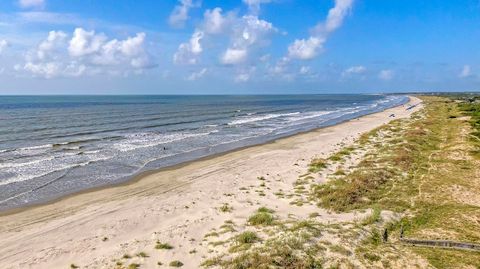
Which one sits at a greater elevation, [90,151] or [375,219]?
[375,219]

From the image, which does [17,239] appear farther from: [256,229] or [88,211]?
[256,229]

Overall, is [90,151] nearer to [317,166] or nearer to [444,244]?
[317,166]

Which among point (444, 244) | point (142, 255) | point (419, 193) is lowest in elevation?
point (142, 255)

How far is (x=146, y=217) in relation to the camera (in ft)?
70.0

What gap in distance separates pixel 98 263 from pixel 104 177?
1762cm

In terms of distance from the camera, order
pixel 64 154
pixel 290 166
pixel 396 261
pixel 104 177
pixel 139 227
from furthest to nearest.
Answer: pixel 64 154, pixel 290 166, pixel 104 177, pixel 139 227, pixel 396 261

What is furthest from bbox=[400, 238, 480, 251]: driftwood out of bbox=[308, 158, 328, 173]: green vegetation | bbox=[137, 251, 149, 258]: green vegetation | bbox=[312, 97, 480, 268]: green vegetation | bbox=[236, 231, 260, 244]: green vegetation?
bbox=[308, 158, 328, 173]: green vegetation

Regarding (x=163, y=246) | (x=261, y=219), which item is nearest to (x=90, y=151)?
(x=163, y=246)

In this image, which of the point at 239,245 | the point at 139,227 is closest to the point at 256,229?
the point at 239,245

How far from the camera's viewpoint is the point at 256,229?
18.6m

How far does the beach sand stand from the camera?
1630cm

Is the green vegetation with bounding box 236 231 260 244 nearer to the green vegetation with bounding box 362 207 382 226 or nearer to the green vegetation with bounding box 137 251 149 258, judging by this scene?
the green vegetation with bounding box 137 251 149 258

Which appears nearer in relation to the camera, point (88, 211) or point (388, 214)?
point (388, 214)

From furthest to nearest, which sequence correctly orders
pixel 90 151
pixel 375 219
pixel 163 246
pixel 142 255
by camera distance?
1. pixel 90 151
2. pixel 375 219
3. pixel 163 246
4. pixel 142 255
